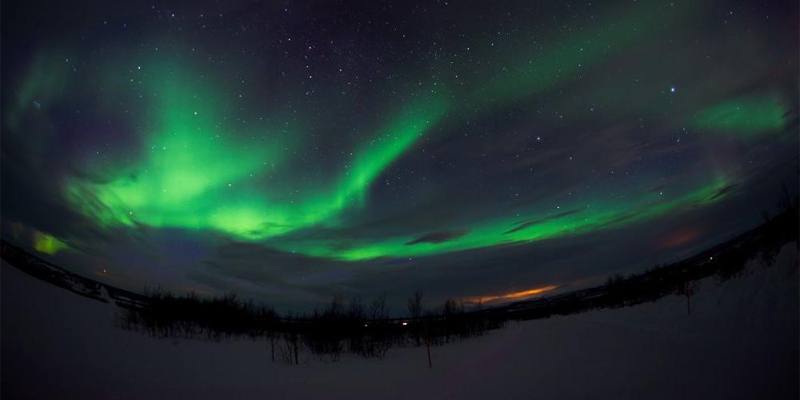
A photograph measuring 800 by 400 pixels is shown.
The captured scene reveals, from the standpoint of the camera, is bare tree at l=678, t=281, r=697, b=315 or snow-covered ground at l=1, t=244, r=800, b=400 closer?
snow-covered ground at l=1, t=244, r=800, b=400

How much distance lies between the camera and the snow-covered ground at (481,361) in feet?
33.1

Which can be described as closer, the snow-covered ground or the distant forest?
the snow-covered ground

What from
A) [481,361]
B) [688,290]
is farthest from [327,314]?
[688,290]

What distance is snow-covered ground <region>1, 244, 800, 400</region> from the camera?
10086 millimetres

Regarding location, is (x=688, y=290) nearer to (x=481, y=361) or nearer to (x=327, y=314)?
(x=481, y=361)

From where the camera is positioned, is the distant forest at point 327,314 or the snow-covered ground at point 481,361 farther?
the distant forest at point 327,314

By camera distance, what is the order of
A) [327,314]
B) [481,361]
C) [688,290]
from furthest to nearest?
[327,314], [688,290], [481,361]

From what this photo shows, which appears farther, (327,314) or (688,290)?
(327,314)

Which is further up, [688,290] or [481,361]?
[688,290]

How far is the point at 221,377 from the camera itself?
15.6m

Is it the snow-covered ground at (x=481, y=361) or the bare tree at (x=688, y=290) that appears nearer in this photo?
the snow-covered ground at (x=481, y=361)

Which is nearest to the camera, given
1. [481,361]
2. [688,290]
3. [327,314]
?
[481,361]

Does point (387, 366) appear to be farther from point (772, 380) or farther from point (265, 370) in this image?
point (772, 380)

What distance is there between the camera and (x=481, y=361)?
721 inches
